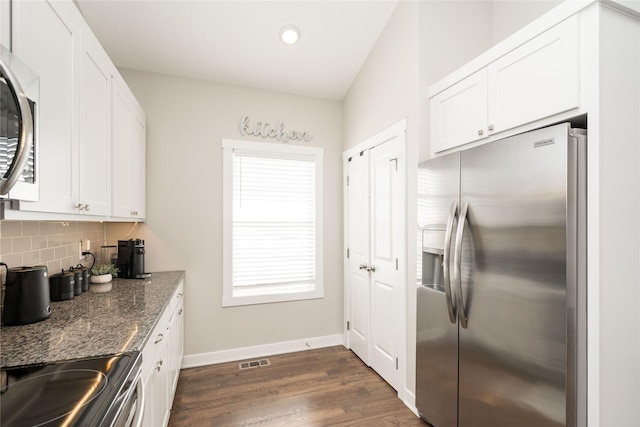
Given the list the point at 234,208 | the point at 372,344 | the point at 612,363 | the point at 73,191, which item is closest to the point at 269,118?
the point at 234,208

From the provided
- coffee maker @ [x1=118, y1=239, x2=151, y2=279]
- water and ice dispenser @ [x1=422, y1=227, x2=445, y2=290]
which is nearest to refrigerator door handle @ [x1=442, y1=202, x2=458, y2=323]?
water and ice dispenser @ [x1=422, y1=227, x2=445, y2=290]

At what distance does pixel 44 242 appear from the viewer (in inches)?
73.7

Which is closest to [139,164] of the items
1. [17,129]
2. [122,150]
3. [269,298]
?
[122,150]

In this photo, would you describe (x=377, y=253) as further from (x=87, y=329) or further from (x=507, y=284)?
(x=87, y=329)

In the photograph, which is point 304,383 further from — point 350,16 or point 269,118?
point 350,16

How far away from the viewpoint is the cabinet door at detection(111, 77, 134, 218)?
80.1 inches

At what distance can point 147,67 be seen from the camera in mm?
2936

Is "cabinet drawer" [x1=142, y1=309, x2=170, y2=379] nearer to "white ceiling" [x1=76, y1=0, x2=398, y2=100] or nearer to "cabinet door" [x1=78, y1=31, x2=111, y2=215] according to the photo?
"cabinet door" [x1=78, y1=31, x2=111, y2=215]

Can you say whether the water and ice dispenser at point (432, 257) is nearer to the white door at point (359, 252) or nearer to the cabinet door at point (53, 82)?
the white door at point (359, 252)

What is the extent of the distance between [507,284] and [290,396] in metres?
1.93

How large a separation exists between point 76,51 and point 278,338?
2.95 m

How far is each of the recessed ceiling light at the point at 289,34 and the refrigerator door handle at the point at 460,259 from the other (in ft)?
6.92

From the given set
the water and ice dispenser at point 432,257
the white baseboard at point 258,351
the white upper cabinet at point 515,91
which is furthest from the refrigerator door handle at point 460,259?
the white baseboard at point 258,351

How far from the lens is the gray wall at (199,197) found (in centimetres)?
300
